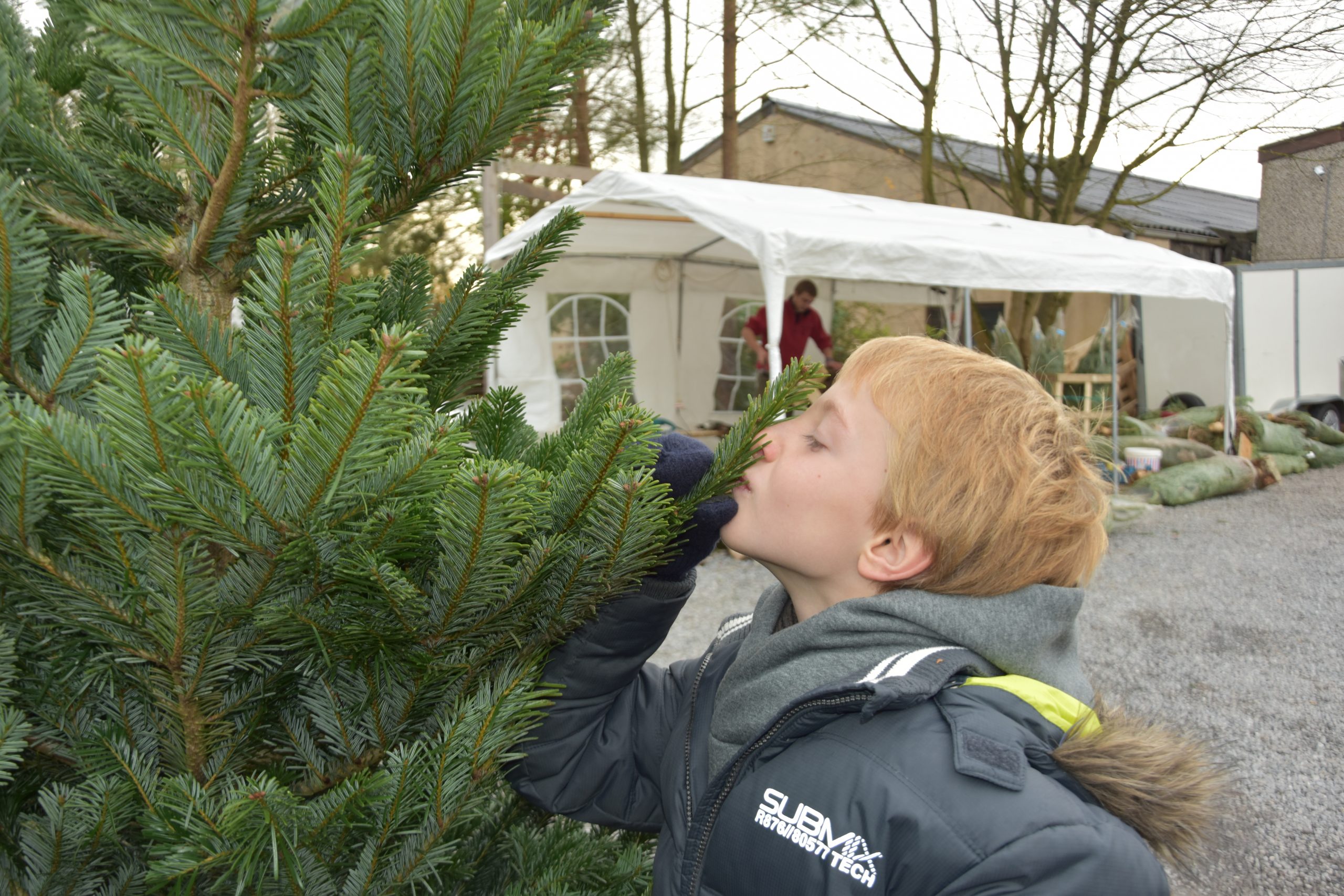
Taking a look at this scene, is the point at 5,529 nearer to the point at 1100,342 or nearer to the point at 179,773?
the point at 179,773

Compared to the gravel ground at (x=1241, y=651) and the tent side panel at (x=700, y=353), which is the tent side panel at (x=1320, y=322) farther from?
the tent side panel at (x=700, y=353)

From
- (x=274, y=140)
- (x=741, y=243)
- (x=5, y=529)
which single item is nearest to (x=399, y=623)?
(x=5, y=529)

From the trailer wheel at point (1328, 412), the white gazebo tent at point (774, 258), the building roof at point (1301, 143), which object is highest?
the building roof at point (1301, 143)

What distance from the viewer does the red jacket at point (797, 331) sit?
10.4 meters

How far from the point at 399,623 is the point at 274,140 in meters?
0.57

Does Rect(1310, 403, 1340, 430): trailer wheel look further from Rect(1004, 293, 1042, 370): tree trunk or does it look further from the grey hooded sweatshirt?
the grey hooded sweatshirt

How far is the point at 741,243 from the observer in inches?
273

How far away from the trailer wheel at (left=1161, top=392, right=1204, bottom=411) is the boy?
1535 centimetres

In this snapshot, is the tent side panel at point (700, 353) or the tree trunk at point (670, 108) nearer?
the tent side panel at point (700, 353)

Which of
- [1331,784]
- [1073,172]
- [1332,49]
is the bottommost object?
[1331,784]

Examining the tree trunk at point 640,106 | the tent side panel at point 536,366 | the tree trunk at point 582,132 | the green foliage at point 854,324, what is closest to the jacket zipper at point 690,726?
the tent side panel at point 536,366

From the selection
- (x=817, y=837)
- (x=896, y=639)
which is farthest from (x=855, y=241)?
(x=817, y=837)

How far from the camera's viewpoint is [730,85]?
11.9 metres

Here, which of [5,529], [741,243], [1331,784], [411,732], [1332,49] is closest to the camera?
[5,529]
